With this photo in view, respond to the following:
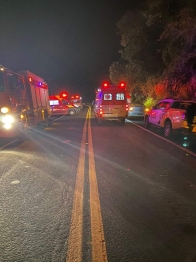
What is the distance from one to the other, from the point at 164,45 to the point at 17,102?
540 inches

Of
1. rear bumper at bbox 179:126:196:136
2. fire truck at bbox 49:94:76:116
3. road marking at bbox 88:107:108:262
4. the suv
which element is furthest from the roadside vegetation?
road marking at bbox 88:107:108:262

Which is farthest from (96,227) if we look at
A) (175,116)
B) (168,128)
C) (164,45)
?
(164,45)

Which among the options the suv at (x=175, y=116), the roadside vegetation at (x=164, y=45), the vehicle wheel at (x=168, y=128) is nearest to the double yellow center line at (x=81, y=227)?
the suv at (x=175, y=116)

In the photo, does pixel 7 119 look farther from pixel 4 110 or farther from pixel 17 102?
pixel 17 102

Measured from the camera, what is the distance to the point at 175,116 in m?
12.4

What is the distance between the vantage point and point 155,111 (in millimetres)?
14992

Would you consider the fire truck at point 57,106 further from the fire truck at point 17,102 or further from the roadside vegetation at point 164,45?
the fire truck at point 17,102

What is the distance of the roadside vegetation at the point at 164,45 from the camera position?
16406 mm

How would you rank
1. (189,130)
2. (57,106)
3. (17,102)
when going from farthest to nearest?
(57,106)
(17,102)
(189,130)

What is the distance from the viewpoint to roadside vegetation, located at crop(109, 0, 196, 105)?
16406 millimetres

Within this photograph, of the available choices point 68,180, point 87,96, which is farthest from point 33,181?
point 87,96

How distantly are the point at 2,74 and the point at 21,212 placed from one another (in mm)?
10923

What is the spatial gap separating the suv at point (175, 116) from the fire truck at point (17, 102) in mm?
7179

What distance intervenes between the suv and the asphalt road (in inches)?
108
